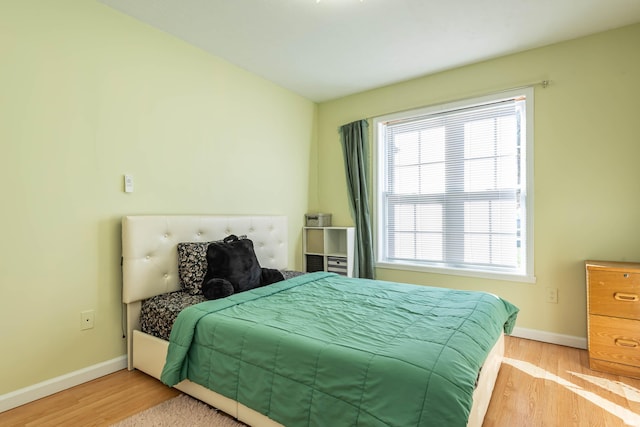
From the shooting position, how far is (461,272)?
3.23 metres

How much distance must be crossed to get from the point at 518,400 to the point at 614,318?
1011mm

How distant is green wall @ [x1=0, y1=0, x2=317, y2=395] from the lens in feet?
6.24

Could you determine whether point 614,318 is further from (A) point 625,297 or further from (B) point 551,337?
(B) point 551,337

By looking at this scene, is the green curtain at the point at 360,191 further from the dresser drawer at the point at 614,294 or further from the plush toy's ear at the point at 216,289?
the dresser drawer at the point at 614,294

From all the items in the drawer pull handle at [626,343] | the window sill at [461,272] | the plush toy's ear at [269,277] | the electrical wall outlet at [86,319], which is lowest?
the drawer pull handle at [626,343]

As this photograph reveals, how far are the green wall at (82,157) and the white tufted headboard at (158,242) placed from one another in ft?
0.50

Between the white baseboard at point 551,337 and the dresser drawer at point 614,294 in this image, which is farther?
the white baseboard at point 551,337

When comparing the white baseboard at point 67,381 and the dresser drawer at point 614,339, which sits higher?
the dresser drawer at point 614,339

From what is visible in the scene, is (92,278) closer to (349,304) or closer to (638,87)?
(349,304)

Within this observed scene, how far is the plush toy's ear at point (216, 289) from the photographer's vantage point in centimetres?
224

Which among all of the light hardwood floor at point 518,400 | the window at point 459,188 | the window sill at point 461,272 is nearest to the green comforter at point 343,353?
the light hardwood floor at point 518,400

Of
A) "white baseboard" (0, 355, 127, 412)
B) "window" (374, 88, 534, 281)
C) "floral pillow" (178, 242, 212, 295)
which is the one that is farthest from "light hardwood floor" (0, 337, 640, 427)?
"window" (374, 88, 534, 281)

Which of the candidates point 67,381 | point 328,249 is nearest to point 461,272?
point 328,249

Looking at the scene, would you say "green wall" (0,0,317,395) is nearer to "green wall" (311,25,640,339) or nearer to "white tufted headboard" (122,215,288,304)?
"white tufted headboard" (122,215,288,304)
